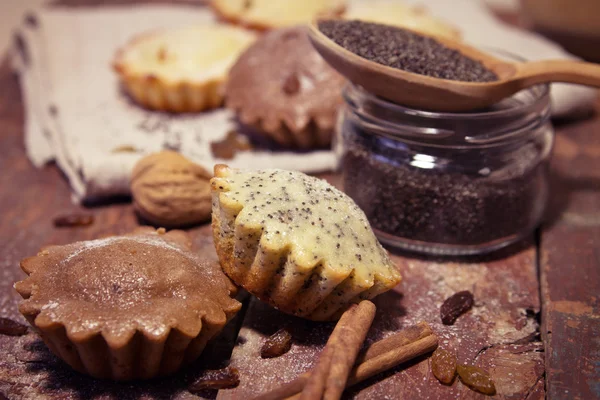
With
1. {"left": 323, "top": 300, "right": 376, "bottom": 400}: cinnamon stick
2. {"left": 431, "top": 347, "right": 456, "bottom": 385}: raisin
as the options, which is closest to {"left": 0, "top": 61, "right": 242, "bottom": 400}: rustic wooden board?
{"left": 323, "top": 300, "right": 376, "bottom": 400}: cinnamon stick

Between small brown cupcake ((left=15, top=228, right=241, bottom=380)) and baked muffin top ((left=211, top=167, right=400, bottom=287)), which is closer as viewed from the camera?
small brown cupcake ((left=15, top=228, right=241, bottom=380))

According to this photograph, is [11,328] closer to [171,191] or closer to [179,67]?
[171,191]

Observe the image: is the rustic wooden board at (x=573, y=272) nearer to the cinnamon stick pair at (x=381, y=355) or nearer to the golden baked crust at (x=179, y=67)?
the cinnamon stick pair at (x=381, y=355)

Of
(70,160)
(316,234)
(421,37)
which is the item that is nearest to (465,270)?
(316,234)

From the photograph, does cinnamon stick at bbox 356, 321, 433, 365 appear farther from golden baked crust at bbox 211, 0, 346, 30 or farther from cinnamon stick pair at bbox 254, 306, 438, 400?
golden baked crust at bbox 211, 0, 346, 30

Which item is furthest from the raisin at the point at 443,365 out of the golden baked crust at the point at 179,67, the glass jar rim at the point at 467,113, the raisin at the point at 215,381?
the golden baked crust at the point at 179,67

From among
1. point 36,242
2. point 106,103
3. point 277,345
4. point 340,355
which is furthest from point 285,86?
point 340,355
